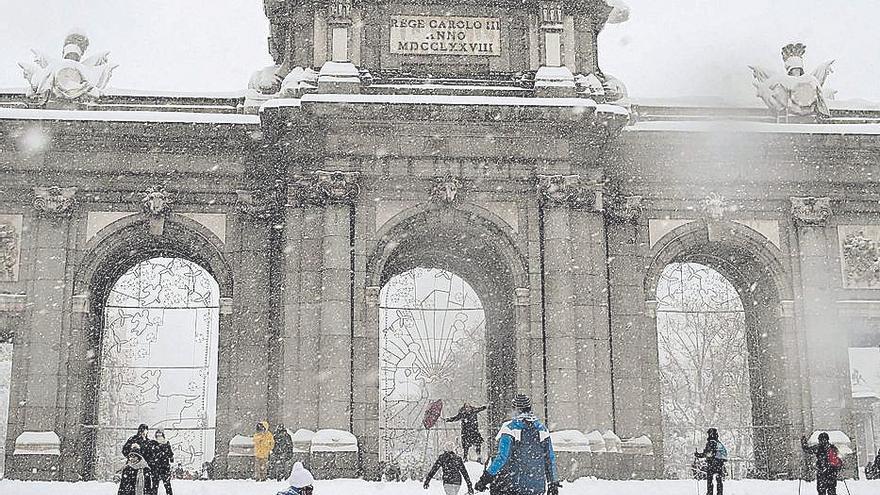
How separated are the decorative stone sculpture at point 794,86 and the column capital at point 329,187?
31.9ft

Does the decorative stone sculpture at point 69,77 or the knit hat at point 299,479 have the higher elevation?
the decorative stone sculpture at point 69,77

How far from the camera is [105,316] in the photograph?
26.5m

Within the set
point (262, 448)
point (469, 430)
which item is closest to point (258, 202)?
point (262, 448)

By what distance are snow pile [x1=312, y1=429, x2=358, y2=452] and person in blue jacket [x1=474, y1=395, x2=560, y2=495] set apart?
35.3ft

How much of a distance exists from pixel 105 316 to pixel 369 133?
759 cm

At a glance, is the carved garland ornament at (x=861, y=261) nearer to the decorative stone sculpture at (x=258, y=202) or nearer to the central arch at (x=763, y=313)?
the central arch at (x=763, y=313)

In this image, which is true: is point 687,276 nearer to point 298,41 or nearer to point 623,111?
point 623,111

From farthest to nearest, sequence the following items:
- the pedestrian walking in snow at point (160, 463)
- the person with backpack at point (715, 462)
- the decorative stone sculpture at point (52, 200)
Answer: the decorative stone sculpture at point (52, 200), the person with backpack at point (715, 462), the pedestrian walking in snow at point (160, 463)

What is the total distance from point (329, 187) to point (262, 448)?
5155 millimetres

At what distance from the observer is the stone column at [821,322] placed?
25.1m

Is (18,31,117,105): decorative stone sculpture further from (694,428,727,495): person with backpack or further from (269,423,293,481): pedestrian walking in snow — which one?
(694,428,727,495): person with backpack

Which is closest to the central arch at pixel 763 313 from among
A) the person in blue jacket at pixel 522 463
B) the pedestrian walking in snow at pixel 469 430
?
the pedestrian walking in snow at pixel 469 430

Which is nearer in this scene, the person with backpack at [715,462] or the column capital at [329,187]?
the person with backpack at [715,462]

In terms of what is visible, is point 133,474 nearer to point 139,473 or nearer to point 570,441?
point 139,473
